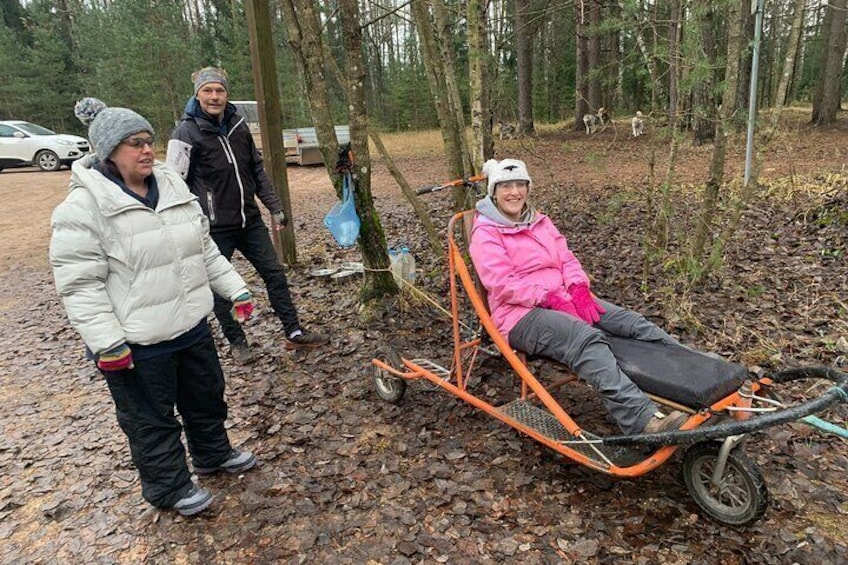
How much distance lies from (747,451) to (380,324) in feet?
10.1

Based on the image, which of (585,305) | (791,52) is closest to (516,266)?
(585,305)

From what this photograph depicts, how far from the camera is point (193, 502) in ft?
9.84

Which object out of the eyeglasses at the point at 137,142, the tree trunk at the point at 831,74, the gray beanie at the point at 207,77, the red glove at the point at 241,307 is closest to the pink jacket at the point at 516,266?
the red glove at the point at 241,307

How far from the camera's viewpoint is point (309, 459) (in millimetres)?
3461

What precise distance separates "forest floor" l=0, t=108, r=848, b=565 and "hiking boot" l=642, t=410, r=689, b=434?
18.6 inches

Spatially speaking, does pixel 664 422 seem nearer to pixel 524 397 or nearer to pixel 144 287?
pixel 524 397

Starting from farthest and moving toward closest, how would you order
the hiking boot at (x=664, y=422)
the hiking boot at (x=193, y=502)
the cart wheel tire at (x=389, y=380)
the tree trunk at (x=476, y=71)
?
the tree trunk at (x=476, y=71) → the cart wheel tire at (x=389, y=380) → the hiking boot at (x=193, y=502) → the hiking boot at (x=664, y=422)

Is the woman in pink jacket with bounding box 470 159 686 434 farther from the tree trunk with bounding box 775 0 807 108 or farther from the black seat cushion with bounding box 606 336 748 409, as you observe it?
the tree trunk with bounding box 775 0 807 108

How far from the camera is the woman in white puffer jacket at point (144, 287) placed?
2.55 meters

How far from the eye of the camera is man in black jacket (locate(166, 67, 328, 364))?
4.29 meters

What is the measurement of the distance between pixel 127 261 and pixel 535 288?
7.02ft

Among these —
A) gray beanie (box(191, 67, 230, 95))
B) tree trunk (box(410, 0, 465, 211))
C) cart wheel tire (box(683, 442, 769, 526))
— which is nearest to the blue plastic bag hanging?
gray beanie (box(191, 67, 230, 95))

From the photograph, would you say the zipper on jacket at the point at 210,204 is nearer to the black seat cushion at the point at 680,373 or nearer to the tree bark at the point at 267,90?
the tree bark at the point at 267,90

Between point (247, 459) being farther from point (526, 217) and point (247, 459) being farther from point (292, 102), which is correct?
point (292, 102)
